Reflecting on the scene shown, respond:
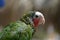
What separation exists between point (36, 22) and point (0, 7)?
78 cm

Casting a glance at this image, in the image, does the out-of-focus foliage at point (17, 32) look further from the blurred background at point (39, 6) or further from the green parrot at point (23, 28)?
the blurred background at point (39, 6)

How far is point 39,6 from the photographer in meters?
1.64

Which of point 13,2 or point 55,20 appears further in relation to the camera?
point 55,20

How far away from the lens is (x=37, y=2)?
190 cm

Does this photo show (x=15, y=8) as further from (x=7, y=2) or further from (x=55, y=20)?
(x=55, y=20)

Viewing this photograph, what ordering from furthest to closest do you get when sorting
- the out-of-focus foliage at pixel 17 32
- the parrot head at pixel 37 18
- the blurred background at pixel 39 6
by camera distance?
the blurred background at pixel 39 6, the parrot head at pixel 37 18, the out-of-focus foliage at pixel 17 32

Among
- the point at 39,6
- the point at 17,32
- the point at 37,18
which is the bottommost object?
the point at 17,32

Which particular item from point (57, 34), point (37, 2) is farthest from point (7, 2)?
point (57, 34)

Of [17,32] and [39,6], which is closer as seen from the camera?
[17,32]

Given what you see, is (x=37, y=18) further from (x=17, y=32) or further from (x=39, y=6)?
(x=39, y=6)

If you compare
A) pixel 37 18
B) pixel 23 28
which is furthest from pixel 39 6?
pixel 23 28

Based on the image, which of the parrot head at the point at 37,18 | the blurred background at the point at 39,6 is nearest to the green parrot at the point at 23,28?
the parrot head at the point at 37,18

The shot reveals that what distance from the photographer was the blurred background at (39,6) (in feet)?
5.59

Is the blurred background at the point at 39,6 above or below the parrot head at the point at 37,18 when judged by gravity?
above
